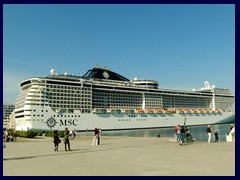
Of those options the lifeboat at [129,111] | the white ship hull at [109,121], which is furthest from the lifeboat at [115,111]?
the lifeboat at [129,111]

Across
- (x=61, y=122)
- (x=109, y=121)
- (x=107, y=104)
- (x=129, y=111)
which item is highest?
(x=107, y=104)

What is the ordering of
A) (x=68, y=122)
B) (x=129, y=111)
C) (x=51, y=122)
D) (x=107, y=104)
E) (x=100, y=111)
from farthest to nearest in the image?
(x=107, y=104)
(x=129, y=111)
(x=100, y=111)
(x=68, y=122)
(x=51, y=122)

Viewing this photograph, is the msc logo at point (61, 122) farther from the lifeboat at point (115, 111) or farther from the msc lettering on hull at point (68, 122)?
the lifeboat at point (115, 111)

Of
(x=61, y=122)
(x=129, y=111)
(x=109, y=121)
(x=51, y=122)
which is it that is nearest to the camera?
(x=51, y=122)

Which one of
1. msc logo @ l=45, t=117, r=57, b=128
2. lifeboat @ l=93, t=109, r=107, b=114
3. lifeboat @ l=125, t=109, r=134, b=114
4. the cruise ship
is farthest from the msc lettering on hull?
lifeboat @ l=125, t=109, r=134, b=114

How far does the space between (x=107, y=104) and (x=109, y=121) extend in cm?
877

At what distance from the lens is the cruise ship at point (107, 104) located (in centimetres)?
6391

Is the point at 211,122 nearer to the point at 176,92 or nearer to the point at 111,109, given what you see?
the point at 176,92

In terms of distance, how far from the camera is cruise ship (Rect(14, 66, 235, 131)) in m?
63.9

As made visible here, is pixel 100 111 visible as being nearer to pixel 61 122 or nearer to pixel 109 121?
pixel 109 121

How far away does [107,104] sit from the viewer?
78062 mm

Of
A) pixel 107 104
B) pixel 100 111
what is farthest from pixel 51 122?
pixel 107 104

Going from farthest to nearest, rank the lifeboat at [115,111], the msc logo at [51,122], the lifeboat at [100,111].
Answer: the lifeboat at [115,111] < the lifeboat at [100,111] < the msc logo at [51,122]

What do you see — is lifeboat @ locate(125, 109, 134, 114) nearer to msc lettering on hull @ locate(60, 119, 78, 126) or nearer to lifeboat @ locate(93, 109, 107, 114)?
lifeboat @ locate(93, 109, 107, 114)
